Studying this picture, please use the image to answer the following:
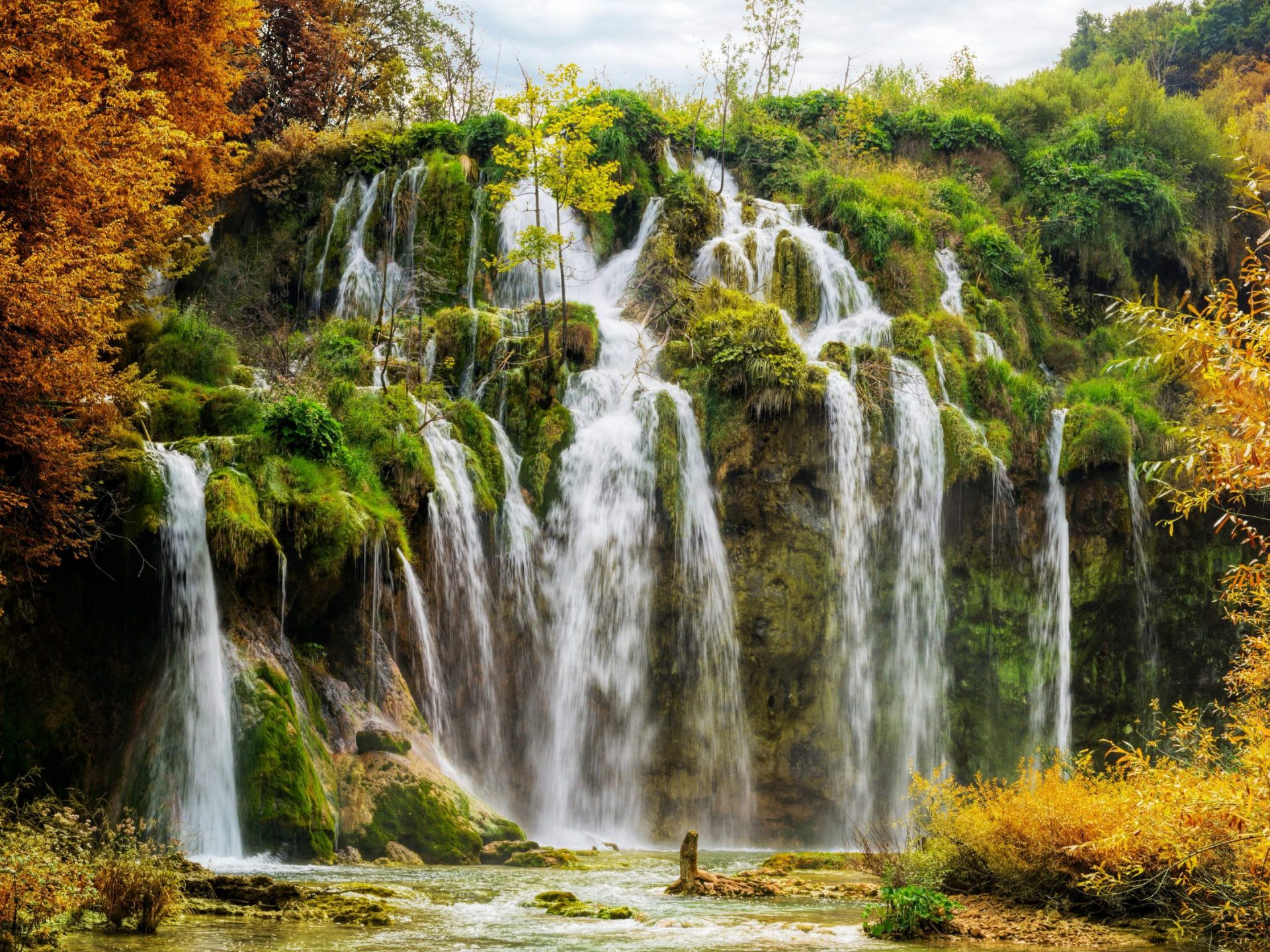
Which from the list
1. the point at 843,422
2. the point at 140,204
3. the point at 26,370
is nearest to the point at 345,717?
the point at 26,370

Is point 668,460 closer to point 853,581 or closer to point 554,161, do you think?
point 853,581

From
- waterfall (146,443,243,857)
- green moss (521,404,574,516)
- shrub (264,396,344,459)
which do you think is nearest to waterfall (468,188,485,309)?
green moss (521,404,574,516)

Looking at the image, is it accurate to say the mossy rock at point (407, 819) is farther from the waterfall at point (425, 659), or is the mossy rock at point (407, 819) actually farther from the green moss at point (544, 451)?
the green moss at point (544, 451)

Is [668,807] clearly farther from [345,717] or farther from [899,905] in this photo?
[899,905]

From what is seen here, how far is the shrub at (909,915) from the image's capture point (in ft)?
30.6

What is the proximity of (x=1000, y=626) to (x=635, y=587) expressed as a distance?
320 inches

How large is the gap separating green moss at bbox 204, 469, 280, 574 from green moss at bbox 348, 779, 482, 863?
12.5 feet

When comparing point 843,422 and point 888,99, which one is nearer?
point 843,422

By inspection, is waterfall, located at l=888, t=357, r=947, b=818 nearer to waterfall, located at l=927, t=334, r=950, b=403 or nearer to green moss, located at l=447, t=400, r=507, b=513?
waterfall, located at l=927, t=334, r=950, b=403

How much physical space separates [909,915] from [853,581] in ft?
42.8

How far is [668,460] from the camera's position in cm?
2167

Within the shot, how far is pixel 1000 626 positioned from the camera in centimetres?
2322

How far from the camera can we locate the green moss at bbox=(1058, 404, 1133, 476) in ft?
76.7

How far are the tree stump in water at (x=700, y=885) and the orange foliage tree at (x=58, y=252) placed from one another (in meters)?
8.06
